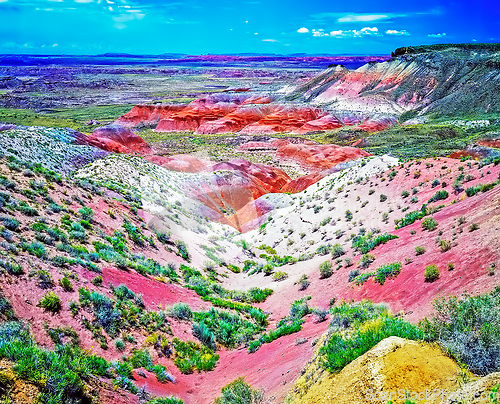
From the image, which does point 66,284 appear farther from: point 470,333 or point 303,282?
point 303,282

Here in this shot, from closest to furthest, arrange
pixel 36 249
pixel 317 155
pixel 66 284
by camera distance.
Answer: pixel 66 284 → pixel 36 249 → pixel 317 155

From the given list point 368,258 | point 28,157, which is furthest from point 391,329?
point 28,157

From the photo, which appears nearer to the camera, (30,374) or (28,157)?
(30,374)

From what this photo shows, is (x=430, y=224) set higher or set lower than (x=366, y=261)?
higher

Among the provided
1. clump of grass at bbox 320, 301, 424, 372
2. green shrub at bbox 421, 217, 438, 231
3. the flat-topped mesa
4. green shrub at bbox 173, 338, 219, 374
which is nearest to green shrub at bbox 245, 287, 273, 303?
green shrub at bbox 173, 338, 219, 374

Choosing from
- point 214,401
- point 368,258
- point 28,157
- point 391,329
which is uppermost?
point 28,157

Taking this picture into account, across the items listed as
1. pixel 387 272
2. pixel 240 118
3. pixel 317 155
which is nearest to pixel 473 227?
pixel 387 272

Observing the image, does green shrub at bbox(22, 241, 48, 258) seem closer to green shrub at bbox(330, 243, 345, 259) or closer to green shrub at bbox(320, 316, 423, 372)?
green shrub at bbox(320, 316, 423, 372)

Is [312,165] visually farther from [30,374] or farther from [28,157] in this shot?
[30,374]
